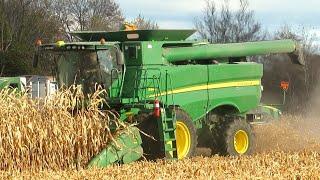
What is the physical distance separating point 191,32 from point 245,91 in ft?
4.68

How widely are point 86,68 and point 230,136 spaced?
253cm

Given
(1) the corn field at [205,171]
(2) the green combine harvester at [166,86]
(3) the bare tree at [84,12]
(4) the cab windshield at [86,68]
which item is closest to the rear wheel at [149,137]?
(2) the green combine harvester at [166,86]

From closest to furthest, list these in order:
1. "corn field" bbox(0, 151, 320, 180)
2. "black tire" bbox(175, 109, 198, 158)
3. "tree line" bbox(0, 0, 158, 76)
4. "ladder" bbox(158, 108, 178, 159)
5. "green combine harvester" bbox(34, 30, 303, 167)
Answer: "corn field" bbox(0, 151, 320, 180), "ladder" bbox(158, 108, 178, 159), "green combine harvester" bbox(34, 30, 303, 167), "black tire" bbox(175, 109, 198, 158), "tree line" bbox(0, 0, 158, 76)

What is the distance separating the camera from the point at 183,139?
8789 millimetres

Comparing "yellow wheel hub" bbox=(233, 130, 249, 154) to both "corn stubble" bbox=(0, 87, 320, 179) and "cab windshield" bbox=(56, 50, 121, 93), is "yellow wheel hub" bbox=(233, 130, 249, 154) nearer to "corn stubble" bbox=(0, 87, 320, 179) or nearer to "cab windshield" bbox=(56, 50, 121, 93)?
"corn stubble" bbox=(0, 87, 320, 179)

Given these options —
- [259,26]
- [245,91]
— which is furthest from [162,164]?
[259,26]

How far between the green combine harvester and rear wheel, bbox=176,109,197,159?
1 centimetres

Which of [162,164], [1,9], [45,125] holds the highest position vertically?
[1,9]

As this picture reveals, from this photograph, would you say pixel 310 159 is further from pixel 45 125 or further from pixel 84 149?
pixel 45 125

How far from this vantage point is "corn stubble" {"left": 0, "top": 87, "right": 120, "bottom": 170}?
732 centimetres

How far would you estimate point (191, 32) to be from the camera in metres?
9.63

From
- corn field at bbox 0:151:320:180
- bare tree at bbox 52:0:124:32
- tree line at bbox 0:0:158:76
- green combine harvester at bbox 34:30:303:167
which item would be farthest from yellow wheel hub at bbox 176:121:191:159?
bare tree at bbox 52:0:124:32

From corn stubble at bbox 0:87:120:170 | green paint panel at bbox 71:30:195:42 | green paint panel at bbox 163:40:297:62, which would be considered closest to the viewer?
corn stubble at bbox 0:87:120:170

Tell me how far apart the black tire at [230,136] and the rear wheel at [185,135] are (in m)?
0.84
